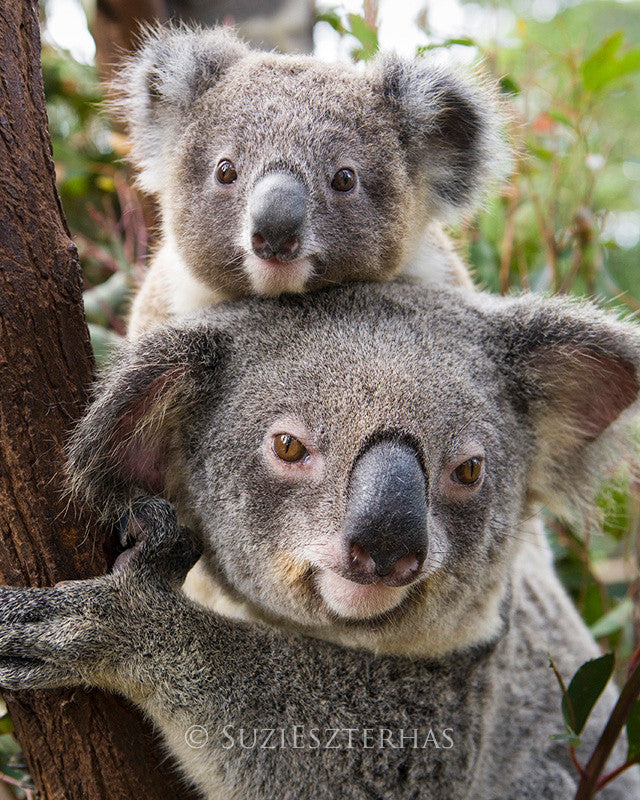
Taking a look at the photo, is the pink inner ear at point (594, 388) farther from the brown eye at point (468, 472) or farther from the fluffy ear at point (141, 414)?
the fluffy ear at point (141, 414)

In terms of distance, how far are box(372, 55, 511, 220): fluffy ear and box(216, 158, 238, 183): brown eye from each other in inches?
20.6

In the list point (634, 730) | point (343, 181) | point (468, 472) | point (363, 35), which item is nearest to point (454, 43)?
point (363, 35)

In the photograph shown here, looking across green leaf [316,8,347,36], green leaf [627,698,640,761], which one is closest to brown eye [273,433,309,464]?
green leaf [627,698,640,761]

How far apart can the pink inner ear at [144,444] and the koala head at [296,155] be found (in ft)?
1.27

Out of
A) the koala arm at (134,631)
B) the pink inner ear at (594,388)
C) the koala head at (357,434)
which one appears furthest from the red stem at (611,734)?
the koala arm at (134,631)

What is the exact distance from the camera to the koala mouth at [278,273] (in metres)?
1.98

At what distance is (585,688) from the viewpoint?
2.13m

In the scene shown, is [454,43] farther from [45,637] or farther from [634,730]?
[45,637]

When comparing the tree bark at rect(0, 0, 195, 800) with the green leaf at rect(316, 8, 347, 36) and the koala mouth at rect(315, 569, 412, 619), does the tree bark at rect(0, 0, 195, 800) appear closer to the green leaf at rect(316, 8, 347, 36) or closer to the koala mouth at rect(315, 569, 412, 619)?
the koala mouth at rect(315, 569, 412, 619)

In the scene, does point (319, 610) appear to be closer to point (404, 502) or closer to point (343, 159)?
point (404, 502)

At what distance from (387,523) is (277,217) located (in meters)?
0.77

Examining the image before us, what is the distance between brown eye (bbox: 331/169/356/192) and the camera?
6.91ft

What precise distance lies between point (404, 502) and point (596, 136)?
13.5ft

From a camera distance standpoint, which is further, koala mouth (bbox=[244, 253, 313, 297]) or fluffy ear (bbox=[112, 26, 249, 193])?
fluffy ear (bbox=[112, 26, 249, 193])
